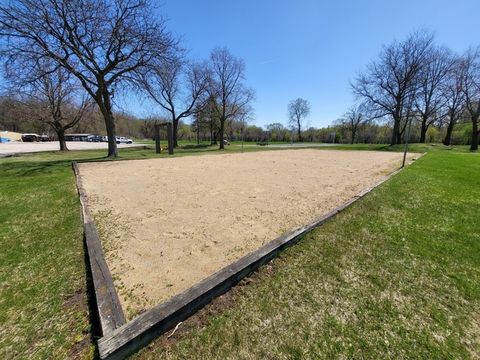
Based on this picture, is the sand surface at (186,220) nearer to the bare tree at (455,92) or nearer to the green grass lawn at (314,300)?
the green grass lawn at (314,300)

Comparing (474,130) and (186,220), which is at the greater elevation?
(474,130)

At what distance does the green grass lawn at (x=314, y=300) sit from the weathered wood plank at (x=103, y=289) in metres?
0.15

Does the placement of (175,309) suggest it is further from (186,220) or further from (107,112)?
(107,112)

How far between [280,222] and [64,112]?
2799 centimetres

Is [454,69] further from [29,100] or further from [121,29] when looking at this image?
[29,100]

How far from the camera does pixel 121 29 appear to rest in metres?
12.8

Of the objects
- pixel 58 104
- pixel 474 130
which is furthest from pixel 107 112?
pixel 474 130

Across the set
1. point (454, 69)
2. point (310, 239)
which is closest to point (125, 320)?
point (310, 239)

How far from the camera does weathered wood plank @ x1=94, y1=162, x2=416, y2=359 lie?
1731 millimetres

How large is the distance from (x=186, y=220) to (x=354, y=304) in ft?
10.3

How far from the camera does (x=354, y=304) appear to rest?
2.22m

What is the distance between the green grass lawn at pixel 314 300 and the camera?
1.80m

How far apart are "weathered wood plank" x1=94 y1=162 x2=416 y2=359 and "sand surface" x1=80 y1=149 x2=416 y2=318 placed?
261 millimetres

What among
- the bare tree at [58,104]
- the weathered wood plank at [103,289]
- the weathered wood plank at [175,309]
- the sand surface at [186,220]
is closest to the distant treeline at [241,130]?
the bare tree at [58,104]
